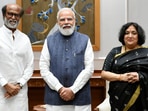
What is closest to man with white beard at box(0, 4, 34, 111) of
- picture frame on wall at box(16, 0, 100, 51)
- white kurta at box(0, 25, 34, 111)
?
white kurta at box(0, 25, 34, 111)

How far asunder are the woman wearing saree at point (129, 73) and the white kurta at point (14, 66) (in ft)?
2.74

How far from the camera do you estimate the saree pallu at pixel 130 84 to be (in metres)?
2.54

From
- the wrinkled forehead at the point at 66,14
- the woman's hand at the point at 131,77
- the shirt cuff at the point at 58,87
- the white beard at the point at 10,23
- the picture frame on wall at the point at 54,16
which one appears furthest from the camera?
the picture frame on wall at the point at 54,16

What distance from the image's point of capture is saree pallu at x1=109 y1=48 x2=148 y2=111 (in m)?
2.54

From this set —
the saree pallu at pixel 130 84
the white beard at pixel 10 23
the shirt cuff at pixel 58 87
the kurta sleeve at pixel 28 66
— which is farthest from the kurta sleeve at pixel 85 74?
the white beard at pixel 10 23

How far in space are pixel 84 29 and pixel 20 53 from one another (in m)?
1.45

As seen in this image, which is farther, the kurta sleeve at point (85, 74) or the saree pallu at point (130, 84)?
the kurta sleeve at point (85, 74)

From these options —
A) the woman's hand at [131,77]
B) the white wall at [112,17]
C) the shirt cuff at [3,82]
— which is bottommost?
the shirt cuff at [3,82]

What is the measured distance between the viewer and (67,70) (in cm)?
279

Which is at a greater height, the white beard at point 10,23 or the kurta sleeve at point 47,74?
the white beard at point 10,23

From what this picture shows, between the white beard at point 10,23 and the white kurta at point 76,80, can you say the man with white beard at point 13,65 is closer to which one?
the white beard at point 10,23

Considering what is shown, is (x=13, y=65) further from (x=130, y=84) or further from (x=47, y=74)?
(x=130, y=84)

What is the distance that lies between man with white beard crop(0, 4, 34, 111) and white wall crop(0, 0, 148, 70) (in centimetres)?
120

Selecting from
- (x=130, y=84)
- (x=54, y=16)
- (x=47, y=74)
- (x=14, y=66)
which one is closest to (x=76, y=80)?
(x=47, y=74)
